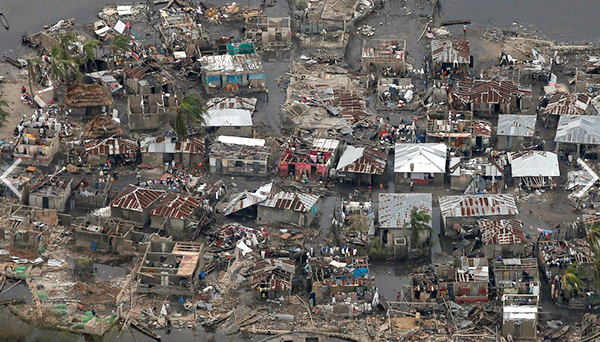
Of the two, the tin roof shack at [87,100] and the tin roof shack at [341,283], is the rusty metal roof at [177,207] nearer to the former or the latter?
the tin roof shack at [341,283]

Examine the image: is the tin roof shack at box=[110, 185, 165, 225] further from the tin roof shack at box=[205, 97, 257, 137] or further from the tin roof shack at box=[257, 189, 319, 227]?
the tin roof shack at box=[205, 97, 257, 137]

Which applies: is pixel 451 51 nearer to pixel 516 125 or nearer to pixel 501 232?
pixel 516 125

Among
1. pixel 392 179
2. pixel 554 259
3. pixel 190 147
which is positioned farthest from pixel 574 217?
pixel 190 147

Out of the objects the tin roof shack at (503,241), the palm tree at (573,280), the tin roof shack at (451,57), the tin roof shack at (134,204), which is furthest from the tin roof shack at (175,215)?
the tin roof shack at (451,57)

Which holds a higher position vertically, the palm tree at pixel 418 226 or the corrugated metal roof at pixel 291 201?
the corrugated metal roof at pixel 291 201

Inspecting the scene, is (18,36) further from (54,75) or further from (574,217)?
(574,217)

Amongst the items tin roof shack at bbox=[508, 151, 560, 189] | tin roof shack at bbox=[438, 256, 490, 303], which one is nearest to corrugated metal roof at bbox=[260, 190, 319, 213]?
tin roof shack at bbox=[438, 256, 490, 303]
